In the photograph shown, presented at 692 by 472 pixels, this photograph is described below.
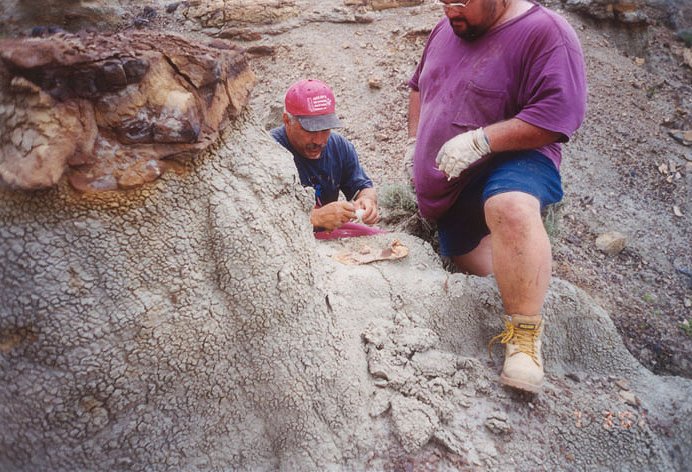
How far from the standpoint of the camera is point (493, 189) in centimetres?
170

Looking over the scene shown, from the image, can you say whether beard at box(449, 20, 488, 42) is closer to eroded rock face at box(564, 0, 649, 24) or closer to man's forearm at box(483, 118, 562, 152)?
man's forearm at box(483, 118, 562, 152)

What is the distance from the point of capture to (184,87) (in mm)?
1116

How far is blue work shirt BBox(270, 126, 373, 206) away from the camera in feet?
8.65

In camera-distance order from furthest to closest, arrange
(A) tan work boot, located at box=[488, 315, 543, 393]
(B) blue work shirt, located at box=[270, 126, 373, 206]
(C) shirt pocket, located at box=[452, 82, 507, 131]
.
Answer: (B) blue work shirt, located at box=[270, 126, 373, 206] < (C) shirt pocket, located at box=[452, 82, 507, 131] < (A) tan work boot, located at box=[488, 315, 543, 393]

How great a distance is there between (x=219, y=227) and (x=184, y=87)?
35 centimetres

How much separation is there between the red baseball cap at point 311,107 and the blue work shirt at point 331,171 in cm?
23

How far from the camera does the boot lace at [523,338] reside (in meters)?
1.64

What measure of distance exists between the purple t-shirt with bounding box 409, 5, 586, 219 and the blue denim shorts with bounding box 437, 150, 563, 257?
0.06 metres

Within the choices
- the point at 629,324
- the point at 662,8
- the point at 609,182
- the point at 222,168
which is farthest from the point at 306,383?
the point at 662,8

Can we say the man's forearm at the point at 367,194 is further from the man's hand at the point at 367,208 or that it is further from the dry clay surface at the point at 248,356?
the dry clay surface at the point at 248,356

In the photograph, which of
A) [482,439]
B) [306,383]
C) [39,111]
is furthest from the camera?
[482,439]

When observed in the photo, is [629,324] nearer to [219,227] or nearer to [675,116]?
[219,227]

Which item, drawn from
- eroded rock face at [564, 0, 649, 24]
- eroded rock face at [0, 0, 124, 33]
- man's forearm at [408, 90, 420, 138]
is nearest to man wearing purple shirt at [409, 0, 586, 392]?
man's forearm at [408, 90, 420, 138]

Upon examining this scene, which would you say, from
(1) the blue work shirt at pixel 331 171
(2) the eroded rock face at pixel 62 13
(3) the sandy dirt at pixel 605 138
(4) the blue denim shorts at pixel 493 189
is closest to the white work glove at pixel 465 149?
(4) the blue denim shorts at pixel 493 189
